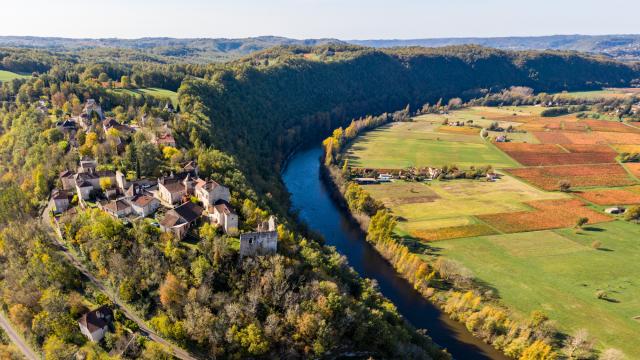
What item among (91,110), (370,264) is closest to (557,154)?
(370,264)

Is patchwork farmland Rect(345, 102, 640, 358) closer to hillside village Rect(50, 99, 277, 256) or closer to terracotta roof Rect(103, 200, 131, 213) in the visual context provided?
hillside village Rect(50, 99, 277, 256)

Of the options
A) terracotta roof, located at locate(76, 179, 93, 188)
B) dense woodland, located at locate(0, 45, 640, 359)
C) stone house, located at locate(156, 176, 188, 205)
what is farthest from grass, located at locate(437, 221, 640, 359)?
terracotta roof, located at locate(76, 179, 93, 188)

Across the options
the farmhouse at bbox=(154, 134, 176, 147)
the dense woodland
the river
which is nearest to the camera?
the dense woodland

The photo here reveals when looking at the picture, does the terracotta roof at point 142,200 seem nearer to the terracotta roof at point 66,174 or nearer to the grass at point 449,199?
the terracotta roof at point 66,174

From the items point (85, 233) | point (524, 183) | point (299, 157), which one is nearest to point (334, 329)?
point (85, 233)

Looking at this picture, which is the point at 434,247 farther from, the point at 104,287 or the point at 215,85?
the point at 215,85

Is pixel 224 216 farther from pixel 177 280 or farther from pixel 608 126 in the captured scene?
pixel 608 126

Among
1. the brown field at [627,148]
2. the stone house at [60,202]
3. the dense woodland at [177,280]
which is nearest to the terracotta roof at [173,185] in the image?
the dense woodland at [177,280]
